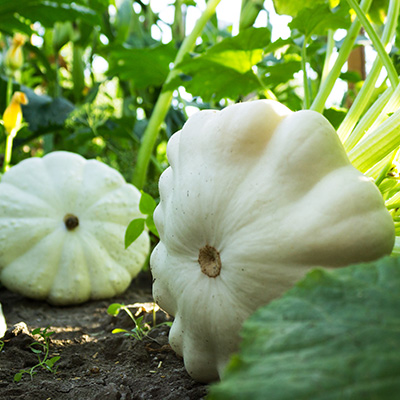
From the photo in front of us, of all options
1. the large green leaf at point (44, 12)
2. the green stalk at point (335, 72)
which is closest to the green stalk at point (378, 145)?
the green stalk at point (335, 72)

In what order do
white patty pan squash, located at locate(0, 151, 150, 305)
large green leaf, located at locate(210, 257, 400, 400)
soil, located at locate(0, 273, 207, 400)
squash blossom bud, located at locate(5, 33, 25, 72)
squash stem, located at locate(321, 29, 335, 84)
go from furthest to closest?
squash blossom bud, located at locate(5, 33, 25, 72), white patty pan squash, located at locate(0, 151, 150, 305), squash stem, located at locate(321, 29, 335, 84), soil, located at locate(0, 273, 207, 400), large green leaf, located at locate(210, 257, 400, 400)

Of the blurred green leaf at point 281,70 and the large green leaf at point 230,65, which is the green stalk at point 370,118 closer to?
the large green leaf at point 230,65

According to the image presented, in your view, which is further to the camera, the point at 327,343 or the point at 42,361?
the point at 42,361

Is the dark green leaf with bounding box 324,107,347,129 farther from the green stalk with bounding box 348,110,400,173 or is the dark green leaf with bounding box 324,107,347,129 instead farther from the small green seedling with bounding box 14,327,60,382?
the small green seedling with bounding box 14,327,60,382

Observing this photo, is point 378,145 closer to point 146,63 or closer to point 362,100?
point 362,100

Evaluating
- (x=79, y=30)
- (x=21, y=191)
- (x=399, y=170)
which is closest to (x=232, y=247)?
(x=399, y=170)

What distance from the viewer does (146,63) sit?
212 centimetres

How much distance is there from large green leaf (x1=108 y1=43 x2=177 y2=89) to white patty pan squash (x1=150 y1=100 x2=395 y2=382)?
1.22m

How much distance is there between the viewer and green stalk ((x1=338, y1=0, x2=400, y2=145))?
1.07 metres

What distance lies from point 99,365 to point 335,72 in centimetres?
85

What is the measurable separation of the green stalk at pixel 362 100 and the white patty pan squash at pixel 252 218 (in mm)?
271

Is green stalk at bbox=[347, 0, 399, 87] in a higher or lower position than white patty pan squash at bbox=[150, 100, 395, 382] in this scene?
higher

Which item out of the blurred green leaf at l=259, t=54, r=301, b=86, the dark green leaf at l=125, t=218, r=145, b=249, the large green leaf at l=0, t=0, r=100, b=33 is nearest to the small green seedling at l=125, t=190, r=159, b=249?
the dark green leaf at l=125, t=218, r=145, b=249

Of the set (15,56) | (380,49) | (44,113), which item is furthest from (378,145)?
(44,113)
